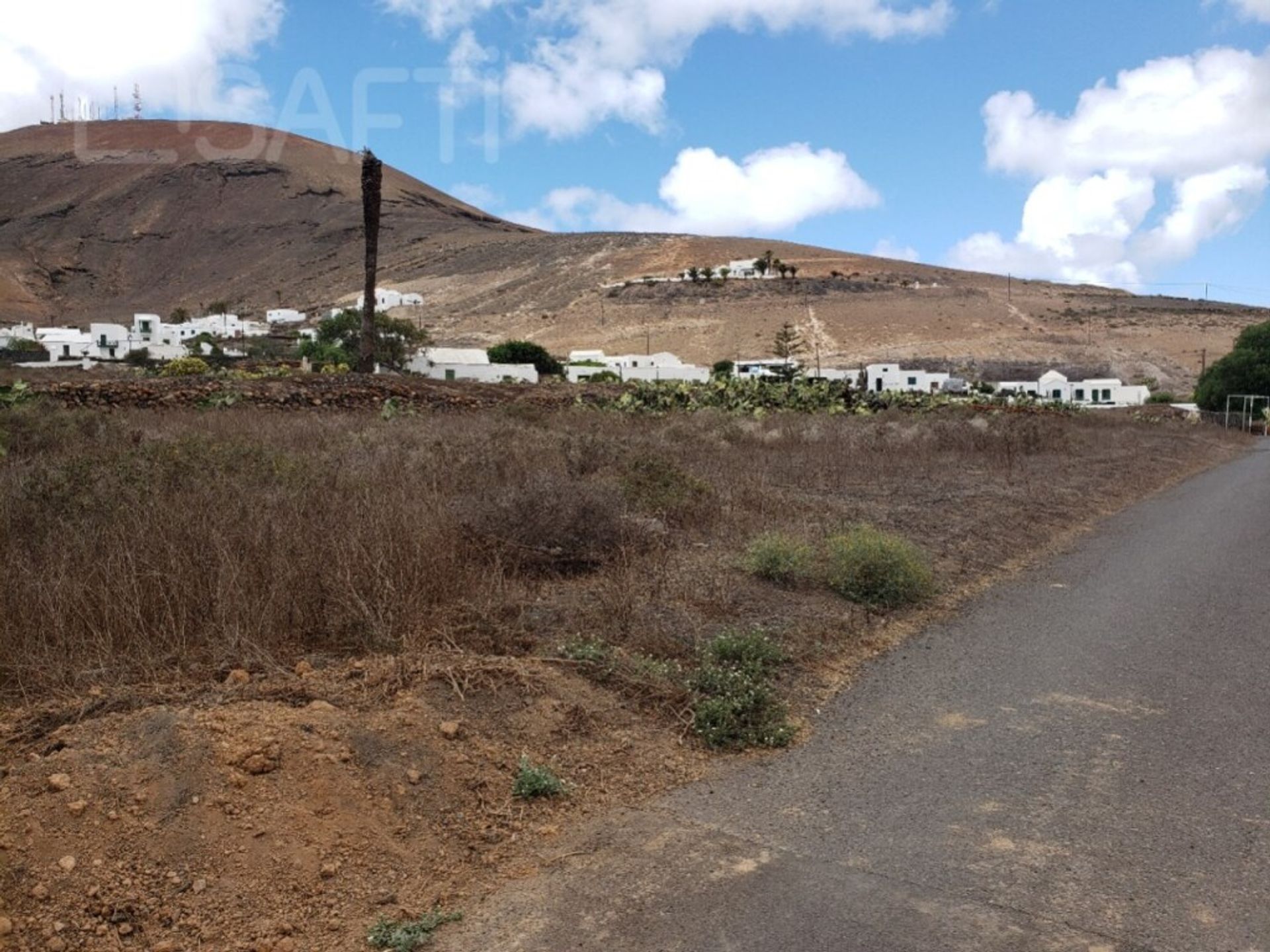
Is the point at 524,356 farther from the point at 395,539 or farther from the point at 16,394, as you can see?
the point at 395,539

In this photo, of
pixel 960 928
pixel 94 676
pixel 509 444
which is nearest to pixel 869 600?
pixel 960 928

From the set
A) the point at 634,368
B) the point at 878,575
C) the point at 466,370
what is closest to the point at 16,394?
the point at 878,575

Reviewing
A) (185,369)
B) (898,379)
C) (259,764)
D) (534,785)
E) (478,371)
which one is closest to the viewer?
(259,764)

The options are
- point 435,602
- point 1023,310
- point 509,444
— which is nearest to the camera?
point 435,602

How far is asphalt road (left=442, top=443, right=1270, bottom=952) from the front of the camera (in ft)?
11.5

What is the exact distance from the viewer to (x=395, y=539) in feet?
21.6

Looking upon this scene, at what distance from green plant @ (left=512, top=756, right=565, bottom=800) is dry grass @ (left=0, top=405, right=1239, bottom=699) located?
1.36 m

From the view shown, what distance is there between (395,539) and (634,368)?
5701 centimetres

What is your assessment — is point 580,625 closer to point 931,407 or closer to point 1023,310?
point 931,407

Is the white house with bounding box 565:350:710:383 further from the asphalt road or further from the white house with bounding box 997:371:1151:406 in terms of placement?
the asphalt road

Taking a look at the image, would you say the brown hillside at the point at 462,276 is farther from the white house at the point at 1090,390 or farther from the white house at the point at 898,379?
the white house at the point at 898,379

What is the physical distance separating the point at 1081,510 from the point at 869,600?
7870 mm

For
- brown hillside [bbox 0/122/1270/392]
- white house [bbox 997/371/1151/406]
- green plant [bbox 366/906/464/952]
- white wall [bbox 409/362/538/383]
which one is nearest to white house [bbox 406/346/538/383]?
white wall [bbox 409/362/538/383]

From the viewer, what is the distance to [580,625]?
6.57 meters
